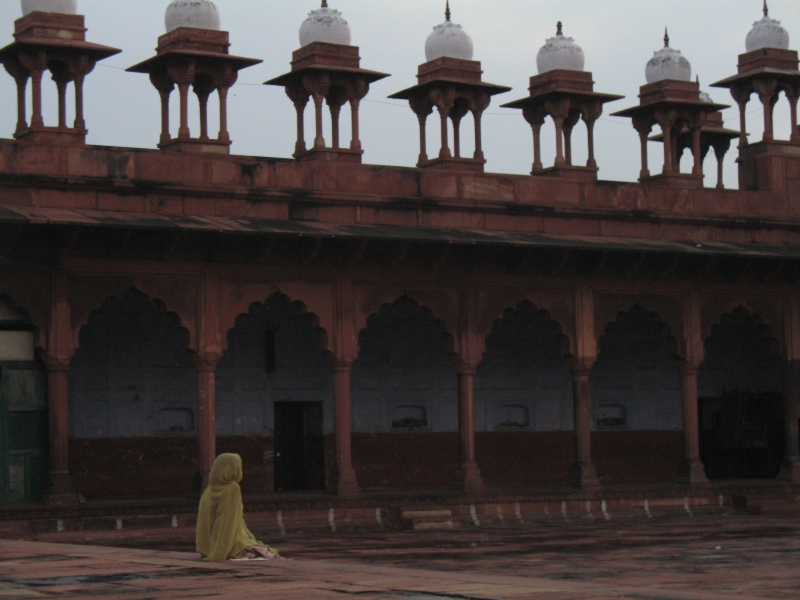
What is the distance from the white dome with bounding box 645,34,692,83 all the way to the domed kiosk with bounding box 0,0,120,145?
351 inches

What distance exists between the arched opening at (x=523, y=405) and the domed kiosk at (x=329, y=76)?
4.14 meters

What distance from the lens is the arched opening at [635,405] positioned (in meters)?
23.1

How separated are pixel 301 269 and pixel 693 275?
234 inches

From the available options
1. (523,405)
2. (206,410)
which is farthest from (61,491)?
(523,405)

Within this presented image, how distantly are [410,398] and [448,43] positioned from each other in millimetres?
4994

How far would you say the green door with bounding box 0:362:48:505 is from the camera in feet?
56.9

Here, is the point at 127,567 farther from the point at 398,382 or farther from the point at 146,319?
the point at 398,382

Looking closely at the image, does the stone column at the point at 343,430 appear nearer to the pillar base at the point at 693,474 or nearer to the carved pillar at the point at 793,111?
the pillar base at the point at 693,474

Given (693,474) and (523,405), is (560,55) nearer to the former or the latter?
(523,405)

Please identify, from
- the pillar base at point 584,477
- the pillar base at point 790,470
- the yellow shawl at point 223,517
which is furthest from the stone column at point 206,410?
the pillar base at point 790,470

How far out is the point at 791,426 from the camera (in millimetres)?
21672

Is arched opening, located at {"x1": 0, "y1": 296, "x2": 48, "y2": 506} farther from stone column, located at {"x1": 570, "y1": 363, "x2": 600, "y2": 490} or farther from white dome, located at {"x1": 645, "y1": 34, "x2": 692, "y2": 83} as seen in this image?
white dome, located at {"x1": 645, "y1": 34, "x2": 692, "y2": 83}

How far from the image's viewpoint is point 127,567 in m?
10.5

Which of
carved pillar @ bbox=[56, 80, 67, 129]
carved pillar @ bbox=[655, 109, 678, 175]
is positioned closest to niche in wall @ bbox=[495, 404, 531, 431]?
carved pillar @ bbox=[655, 109, 678, 175]
